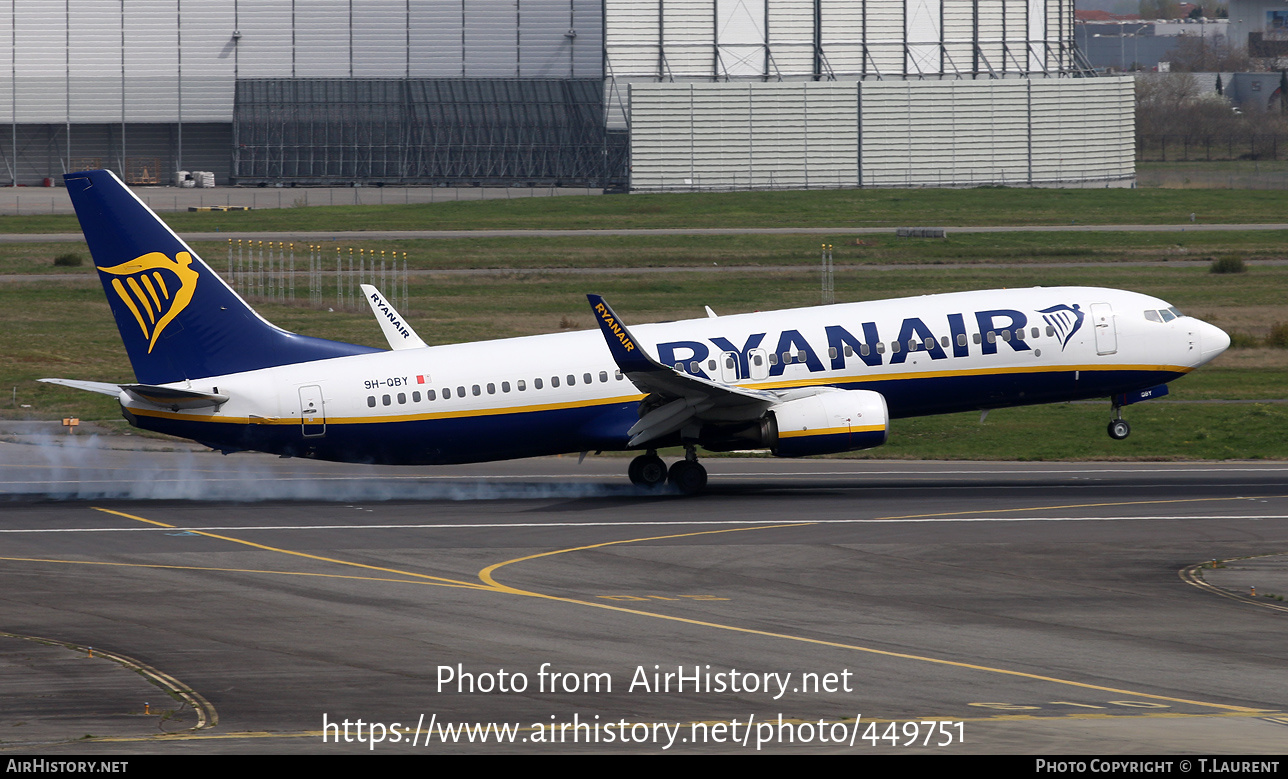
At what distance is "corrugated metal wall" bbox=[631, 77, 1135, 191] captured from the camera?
459 ft

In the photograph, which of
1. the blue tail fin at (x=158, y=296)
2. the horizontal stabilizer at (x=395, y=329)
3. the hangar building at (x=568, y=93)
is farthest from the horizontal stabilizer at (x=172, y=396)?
the hangar building at (x=568, y=93)

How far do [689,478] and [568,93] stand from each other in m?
112

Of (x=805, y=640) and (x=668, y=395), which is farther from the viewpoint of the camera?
(x=668, y=395)

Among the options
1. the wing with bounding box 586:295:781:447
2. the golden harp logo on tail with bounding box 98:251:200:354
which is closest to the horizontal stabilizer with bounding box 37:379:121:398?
the golden harp logo on tail with bounding box 98:251:200:354

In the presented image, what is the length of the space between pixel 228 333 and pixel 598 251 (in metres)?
61.7

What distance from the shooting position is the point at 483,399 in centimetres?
3719

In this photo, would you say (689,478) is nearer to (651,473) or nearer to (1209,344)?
(651,473)

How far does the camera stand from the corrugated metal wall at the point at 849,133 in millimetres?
139875

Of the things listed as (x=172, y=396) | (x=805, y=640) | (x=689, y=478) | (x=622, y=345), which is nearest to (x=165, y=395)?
(x=172, y=396)

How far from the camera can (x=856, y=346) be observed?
38.1m

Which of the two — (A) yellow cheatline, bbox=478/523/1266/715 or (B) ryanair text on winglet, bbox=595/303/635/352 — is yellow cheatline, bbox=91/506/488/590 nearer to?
(A) yellow cheatline, bbox=478/523/1266/715

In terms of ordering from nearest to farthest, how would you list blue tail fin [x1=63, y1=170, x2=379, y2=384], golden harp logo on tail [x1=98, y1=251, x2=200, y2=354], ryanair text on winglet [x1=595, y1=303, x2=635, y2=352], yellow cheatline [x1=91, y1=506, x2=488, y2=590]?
yellow cheatline [x1=91, y1=506, x2=488, y2=590] → ryanair text on winglet [x1=595, y1=303, x2=635, y2=352] → blue tail fin [x1=63, y1=170, x2=379, y2=384] → golden harp logo on tail [x1=98, y1=251, x2=200, y2=354]
